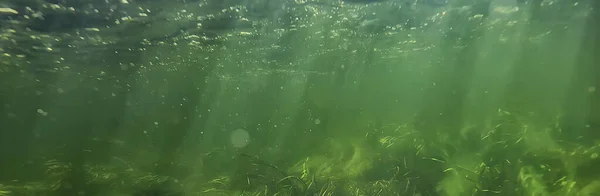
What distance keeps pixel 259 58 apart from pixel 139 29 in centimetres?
806

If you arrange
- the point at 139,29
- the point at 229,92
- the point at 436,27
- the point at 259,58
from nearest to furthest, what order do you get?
the point at 139,29
the point at 436,27
the point at 259,58
the point at 229,92

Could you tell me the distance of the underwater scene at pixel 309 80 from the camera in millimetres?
8570

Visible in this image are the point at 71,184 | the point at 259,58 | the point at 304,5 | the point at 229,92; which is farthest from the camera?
the point at 229,92

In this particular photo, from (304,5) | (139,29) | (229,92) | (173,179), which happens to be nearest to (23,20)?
(139,29)

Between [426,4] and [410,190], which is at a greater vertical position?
[426,4]

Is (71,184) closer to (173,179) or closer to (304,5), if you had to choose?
(173,179)

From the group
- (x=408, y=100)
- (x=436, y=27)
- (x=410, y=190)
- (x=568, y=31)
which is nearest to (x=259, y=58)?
(x=436, y=27)

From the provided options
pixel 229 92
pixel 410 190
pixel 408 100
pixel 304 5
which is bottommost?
pixel 408 100

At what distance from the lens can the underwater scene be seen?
8.57 m

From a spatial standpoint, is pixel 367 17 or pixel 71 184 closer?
pixel 71 184

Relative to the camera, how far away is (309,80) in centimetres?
3116

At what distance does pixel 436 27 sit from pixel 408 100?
3999 centimetres

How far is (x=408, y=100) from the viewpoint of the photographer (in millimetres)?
55406

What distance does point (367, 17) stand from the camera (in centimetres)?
1398
